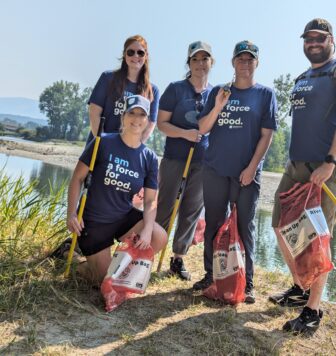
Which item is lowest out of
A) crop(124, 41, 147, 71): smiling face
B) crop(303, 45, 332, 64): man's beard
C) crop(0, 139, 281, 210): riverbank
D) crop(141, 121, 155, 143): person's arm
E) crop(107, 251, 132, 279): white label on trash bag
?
crop(0, 139, 281, 210): riverbank

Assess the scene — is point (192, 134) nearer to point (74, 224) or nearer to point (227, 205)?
point (227, 205)

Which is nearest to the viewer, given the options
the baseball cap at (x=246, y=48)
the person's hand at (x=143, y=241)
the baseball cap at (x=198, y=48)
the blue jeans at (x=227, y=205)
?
the person's hand at (x=143, y=241)

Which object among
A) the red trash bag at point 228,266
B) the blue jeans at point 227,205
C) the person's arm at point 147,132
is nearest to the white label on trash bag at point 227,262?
the red trash bag at point 228,266

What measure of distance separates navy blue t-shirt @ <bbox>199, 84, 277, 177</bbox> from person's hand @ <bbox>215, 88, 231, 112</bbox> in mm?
79

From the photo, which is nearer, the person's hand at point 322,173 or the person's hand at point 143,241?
the person's hand at point 322,173

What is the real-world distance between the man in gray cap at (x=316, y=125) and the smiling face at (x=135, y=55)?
4.31 ft

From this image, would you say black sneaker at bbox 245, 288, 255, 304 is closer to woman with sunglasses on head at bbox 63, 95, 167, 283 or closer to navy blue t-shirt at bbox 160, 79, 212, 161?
woman with sunglasses on head at bbox 63, 95, 167, 283

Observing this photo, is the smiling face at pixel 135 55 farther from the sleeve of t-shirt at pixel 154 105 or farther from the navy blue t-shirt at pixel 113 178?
the navy blue t-shirt at pixel 113 178

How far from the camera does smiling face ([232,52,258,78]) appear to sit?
350 centimetres

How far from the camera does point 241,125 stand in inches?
140

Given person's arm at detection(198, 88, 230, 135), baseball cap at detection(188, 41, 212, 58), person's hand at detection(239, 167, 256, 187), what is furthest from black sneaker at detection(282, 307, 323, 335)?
baseball cap at detection(188, 41, 212, 58)

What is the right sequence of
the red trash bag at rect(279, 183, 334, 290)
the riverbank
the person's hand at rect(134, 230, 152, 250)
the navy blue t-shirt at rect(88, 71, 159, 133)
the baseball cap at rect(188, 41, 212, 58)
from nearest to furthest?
the red trash bag at rect(279, 183, 334, 290), the person's hand at rect(134, 230, 152, 250), the navy blue t-shirt at rect(88, 71, 159, 133), the baseball cap at rect(188, 41, 212, 58), the riverbank

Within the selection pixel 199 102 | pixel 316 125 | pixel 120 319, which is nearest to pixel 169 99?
pixel 199 102

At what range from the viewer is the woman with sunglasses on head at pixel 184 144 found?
396cm
